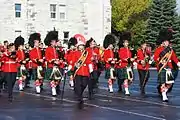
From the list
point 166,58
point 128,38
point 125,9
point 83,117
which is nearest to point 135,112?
point 83,117

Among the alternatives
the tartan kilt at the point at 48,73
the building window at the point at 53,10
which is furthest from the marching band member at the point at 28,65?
the building window at the point at 53,10

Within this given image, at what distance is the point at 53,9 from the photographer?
55156mm

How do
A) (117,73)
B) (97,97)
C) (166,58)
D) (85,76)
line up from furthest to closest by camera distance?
(117,73)
(97,97)
(166,58)
(85,76)

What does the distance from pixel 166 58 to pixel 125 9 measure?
54.9 m

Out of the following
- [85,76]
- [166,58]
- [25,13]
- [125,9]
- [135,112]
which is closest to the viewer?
[135,112]

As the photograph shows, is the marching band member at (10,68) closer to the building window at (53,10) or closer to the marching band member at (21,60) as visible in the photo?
the marching band member at (21,60)

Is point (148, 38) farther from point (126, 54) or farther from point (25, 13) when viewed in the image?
point (126, 54)

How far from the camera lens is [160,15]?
59156mm

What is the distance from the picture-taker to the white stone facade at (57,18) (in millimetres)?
52938

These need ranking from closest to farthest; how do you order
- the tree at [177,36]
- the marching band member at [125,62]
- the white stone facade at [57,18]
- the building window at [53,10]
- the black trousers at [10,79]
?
1. the black trousers at [10,79]
2. the marching band member at [125,62]
3. the white stone facade at [57,18]
4. the building window at [53,10]
5. the tree at [177,36]

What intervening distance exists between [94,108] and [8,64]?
3.59m

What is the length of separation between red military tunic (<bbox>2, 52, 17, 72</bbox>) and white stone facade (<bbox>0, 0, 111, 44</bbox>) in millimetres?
34560

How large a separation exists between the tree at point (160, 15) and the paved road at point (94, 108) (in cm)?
3910

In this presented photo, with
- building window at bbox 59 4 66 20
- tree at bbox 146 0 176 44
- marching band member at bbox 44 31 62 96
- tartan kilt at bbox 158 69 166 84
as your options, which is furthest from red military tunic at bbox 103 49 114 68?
tree at bbox 146 0 176 44
